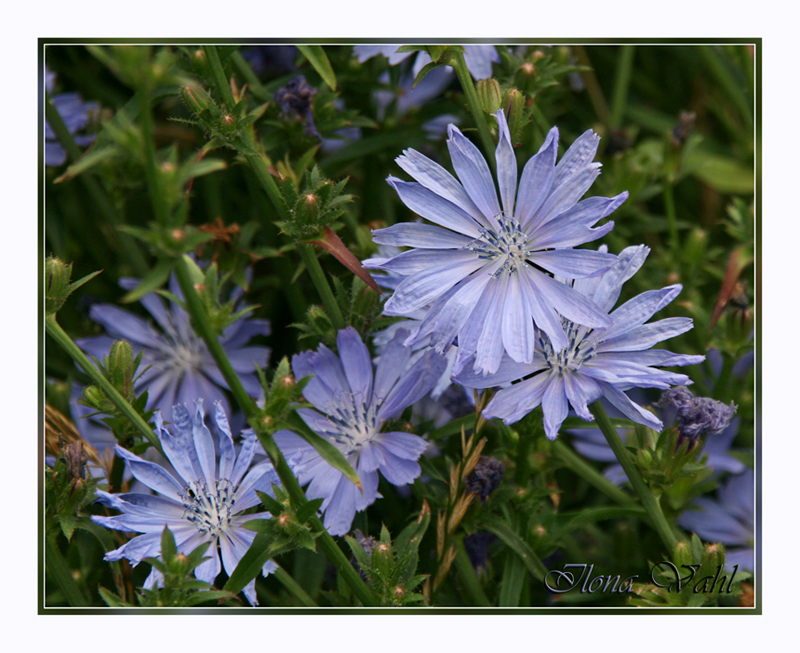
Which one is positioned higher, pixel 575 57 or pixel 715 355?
pixel 575 57

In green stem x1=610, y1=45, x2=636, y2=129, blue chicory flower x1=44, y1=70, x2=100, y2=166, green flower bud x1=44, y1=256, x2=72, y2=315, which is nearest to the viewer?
green flower bud x1=44, y1=256, x2=72, y2=315

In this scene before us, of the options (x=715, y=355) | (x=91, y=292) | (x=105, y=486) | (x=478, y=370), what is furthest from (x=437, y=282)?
(x=91, y=292)

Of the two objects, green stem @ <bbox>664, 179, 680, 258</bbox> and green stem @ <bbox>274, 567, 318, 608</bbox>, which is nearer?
green stem @ <bbox>274, 567, 318, 608</bbox>

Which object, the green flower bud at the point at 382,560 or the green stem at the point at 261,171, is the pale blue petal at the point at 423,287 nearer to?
the green stem at the point at 261,171

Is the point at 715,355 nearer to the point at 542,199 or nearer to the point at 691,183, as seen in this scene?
the point at 691,183

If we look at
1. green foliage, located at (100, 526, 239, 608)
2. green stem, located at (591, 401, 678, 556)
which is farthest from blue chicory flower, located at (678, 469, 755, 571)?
green foliage, located at (100, 526, 239, 608)

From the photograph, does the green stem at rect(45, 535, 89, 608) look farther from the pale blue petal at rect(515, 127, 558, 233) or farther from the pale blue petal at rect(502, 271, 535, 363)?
the pale blue petal at rect(515, 127, 558, 233)
